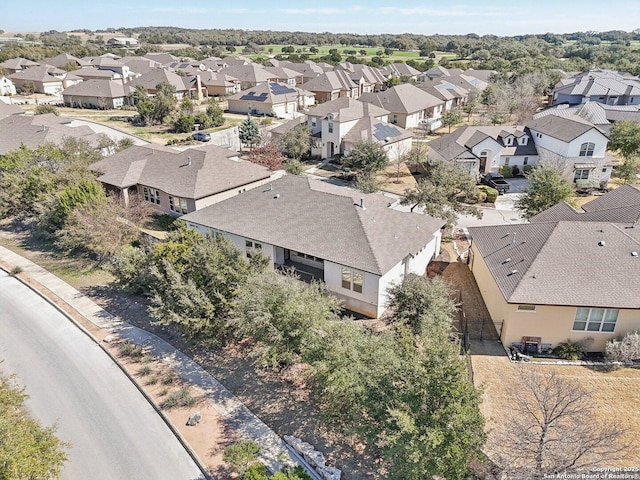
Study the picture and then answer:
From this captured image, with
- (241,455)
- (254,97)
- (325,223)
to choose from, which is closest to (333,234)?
(325,223)

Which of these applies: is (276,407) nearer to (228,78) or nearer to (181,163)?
(181,163)

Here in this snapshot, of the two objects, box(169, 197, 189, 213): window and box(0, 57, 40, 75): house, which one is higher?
box(0, 57, 40, 75): house

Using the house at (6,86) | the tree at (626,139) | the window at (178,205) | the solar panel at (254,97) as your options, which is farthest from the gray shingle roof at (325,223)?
the house at (6,86)

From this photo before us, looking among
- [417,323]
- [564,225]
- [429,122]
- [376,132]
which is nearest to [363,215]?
[417,323]

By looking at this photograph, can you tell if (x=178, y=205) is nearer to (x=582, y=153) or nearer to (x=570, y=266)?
(x=570, y=266)

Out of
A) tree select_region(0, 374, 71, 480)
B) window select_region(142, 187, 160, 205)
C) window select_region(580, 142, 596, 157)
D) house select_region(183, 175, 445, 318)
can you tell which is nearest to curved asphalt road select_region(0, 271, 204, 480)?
tree select_region(0, 374, 71, 480)

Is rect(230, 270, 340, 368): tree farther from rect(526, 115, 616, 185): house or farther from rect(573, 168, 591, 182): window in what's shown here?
rect(573, 168, 591, 182): window
